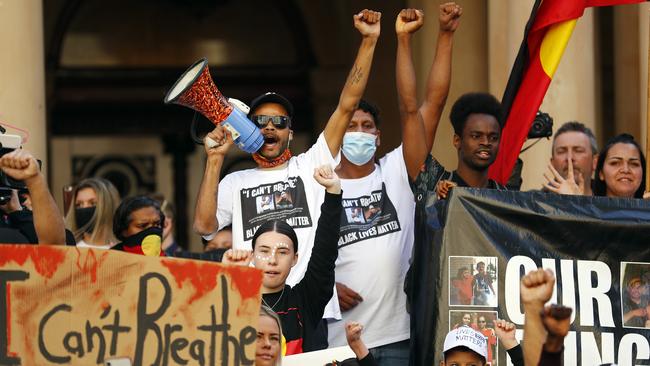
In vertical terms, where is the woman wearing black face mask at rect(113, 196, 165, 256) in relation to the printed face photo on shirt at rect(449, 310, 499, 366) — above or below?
above

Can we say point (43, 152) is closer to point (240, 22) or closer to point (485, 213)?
point (485, 213)

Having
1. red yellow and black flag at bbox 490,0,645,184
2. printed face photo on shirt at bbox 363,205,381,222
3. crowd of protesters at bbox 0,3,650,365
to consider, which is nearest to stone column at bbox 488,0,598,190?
red yellow and black flag at bbox 490,0,645,184

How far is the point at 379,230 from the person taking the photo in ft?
29.8

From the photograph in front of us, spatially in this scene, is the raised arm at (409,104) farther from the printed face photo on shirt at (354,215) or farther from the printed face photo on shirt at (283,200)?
the printed face photo on shirt at (283,200)

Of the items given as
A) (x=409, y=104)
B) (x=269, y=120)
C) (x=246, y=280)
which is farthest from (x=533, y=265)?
(x=246, y=280)

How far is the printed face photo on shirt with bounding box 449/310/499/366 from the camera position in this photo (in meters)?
8.26

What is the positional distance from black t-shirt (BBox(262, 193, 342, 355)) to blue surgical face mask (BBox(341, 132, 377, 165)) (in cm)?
89

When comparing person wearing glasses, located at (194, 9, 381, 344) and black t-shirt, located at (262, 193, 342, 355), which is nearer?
black t-shirt, located at (262, 193, 342, 355)

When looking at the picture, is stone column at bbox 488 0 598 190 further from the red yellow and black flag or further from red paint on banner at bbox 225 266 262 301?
red paint on banner at bbox 225 266 262 301

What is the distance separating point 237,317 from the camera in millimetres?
7094

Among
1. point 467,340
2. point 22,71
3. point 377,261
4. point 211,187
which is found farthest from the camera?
point 22,71

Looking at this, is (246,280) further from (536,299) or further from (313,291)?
(313,291)

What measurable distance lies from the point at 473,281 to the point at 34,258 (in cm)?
227

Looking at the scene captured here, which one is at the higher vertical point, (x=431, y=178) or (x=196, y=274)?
(x=431, y=178)
